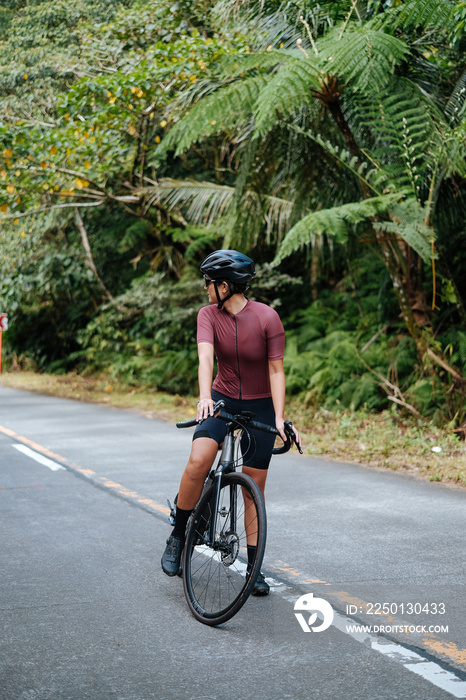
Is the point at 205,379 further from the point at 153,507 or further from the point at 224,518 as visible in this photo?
the point at 153,507

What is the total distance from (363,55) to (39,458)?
6.23 m

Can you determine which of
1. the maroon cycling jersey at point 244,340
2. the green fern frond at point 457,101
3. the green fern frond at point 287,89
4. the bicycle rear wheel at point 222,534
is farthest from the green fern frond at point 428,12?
the bicycle rear wheel at point 222,534

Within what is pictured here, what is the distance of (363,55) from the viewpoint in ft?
32.7

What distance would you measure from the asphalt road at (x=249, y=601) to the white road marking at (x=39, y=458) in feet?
1.32

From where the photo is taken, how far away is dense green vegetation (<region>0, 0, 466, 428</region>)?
429 inches

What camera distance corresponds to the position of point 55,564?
234 inches

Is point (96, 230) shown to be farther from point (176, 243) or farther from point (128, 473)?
point (128, 473)

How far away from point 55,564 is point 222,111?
23.3ft

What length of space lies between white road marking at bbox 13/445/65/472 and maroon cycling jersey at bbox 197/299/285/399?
207 inches

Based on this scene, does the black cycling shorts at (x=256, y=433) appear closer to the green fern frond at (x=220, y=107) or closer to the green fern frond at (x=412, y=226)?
the green fern frond at (x=412, y=226)

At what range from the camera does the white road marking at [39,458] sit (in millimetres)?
10047

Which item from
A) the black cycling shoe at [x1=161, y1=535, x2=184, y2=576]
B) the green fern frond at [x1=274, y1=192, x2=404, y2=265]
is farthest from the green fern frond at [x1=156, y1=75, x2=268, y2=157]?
the black cycling shoe at [x1=161, y1=535, x2=184, y2=576]

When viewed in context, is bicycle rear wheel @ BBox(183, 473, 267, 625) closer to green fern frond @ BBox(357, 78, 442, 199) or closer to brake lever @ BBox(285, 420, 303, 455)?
brake lever @ BBox(285, 420, 303, 455)

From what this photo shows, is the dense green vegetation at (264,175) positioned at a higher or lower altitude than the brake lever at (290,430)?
higher
